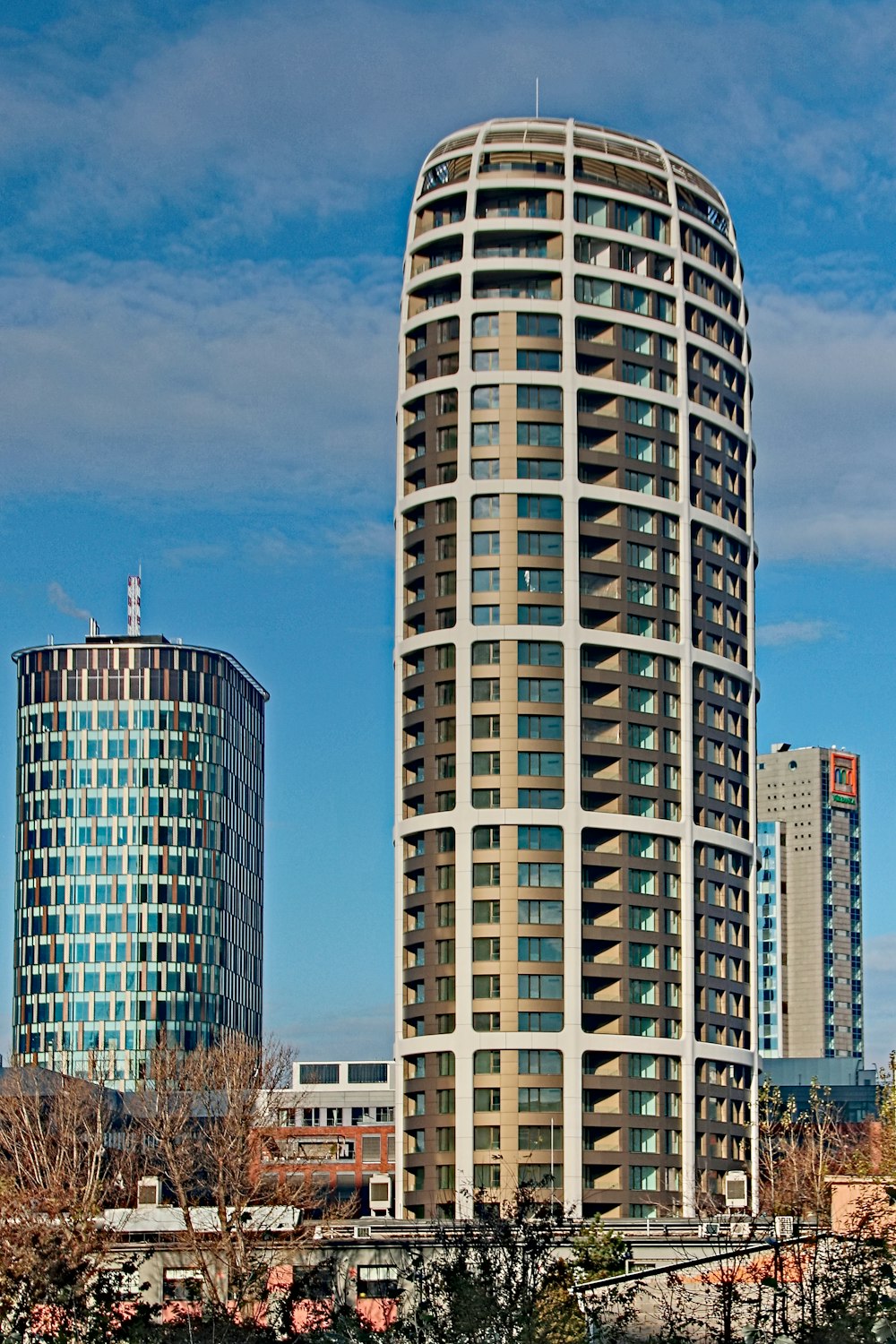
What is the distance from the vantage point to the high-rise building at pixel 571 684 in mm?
154750

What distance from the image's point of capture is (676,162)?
17950 centimetres

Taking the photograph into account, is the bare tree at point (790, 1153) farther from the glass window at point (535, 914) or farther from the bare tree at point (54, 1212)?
the bare tree at point (54, 1212)

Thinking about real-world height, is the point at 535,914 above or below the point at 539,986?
above

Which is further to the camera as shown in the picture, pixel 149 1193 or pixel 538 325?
pixel 538 325

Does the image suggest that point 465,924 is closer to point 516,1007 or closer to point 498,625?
point 516,1007

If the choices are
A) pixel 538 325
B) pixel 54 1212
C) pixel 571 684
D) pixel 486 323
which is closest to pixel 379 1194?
pixel 571 684

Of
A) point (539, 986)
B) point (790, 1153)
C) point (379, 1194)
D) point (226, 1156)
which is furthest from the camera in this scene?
point (539, 986)

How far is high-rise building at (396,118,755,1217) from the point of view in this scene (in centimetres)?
15475

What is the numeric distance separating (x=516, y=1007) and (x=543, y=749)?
20.9 m

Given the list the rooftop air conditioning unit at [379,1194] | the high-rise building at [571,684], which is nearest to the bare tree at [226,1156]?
the rooftop air conditioning unit at [379,1194]

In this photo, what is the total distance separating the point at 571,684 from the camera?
16050cm

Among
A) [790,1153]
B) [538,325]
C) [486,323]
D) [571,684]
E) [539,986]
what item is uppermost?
[486,323]

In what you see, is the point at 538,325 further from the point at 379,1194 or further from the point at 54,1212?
the point at 54,1212

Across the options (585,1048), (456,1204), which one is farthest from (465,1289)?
(585,1048)
